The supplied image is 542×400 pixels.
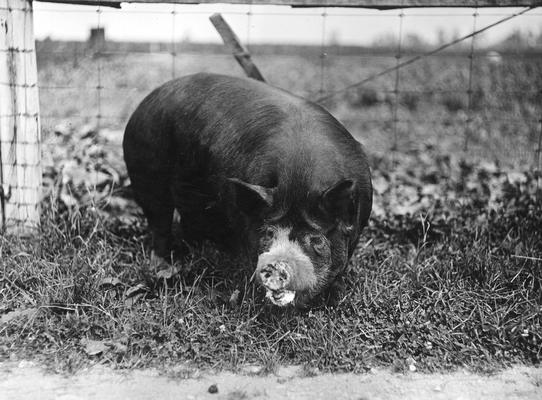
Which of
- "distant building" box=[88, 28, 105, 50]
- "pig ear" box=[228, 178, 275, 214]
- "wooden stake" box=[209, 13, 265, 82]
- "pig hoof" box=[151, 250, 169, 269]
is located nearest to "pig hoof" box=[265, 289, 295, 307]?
"pig ear" box=[228, 178, 275, 214]

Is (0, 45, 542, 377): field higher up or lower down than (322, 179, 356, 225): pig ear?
lower down

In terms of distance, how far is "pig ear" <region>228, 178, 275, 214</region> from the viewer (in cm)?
367

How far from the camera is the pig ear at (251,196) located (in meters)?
3.67

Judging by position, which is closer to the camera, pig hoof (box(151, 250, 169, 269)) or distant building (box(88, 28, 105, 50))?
pig hoof (box(151, 250, 169, 269))

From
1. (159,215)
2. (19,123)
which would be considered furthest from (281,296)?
(19,123)

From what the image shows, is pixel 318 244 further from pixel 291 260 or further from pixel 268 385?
pixel 268 385

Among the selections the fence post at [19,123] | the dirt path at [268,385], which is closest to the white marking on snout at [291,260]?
the dirt path at [268,385]

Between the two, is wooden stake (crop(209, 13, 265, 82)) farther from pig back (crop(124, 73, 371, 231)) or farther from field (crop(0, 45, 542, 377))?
field (crop(0, 45, 542, 377))

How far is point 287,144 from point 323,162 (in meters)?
0.24

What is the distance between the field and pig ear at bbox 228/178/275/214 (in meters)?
0.53

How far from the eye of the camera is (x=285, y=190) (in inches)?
147

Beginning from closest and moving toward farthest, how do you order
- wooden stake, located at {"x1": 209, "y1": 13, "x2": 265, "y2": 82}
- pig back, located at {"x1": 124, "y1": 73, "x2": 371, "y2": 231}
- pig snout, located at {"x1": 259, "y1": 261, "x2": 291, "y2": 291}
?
pig snout, located at {"x1": 259, "y1": 261, "x2": 291, "y2": 291} < pig back, located at {"x1": 124, "y1": 73, "x2": 371, "y2": 231} < wooden stake, located at {"x1": 209, "y1": 13, "x2": 265, "y2": 82}

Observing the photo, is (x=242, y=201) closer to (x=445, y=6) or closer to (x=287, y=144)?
(x=287, y=144)

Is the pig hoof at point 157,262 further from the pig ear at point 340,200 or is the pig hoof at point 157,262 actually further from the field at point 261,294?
the pig ear at point 340,200
